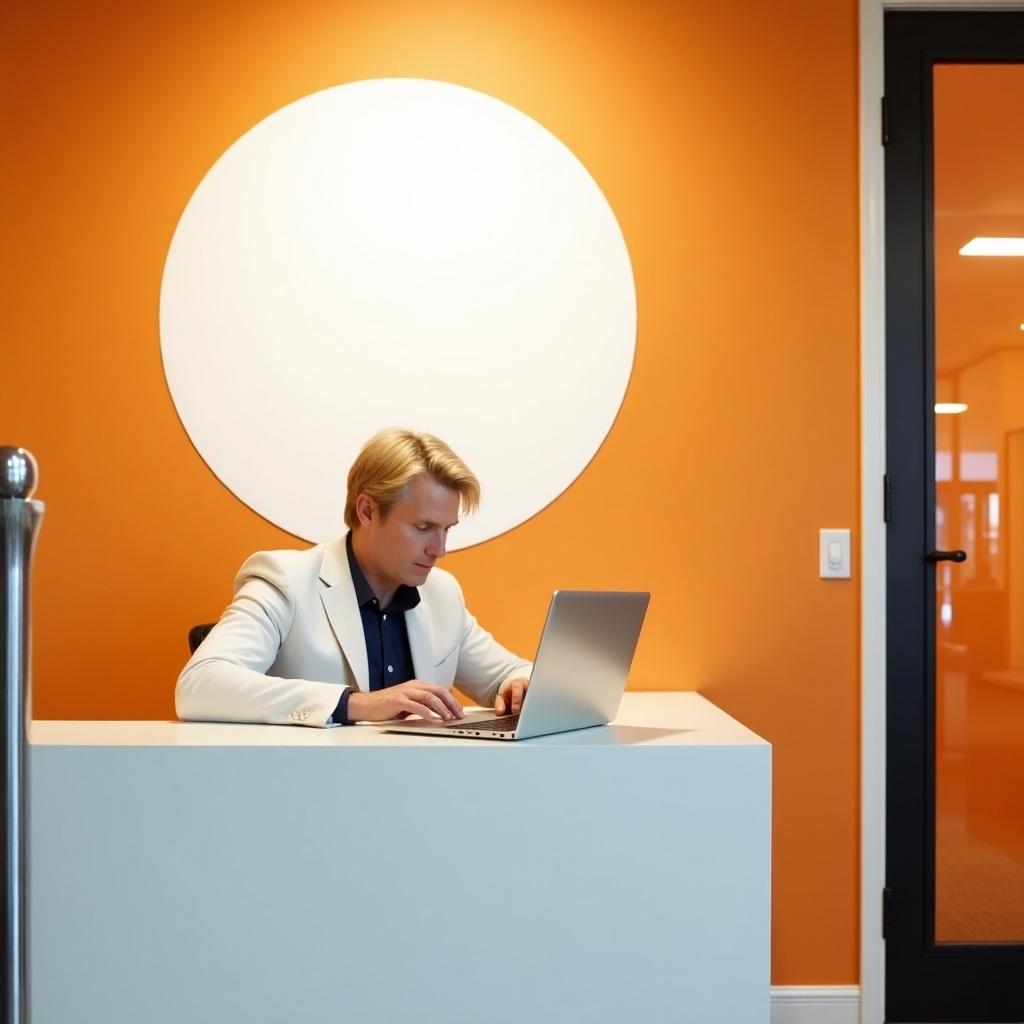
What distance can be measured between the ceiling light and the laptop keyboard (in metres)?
1.67

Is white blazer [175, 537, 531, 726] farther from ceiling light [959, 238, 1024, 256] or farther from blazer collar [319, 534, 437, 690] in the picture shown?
ceiling light [959, 238, 1024, 256]

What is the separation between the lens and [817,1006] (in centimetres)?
289

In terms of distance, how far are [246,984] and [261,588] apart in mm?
752

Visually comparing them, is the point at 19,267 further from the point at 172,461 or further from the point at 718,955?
the point at 718,955

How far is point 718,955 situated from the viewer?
1923mm

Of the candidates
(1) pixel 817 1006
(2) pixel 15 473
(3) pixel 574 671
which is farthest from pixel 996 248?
(2) pixel 15 473

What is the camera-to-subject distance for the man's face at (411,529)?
2428 millimetres

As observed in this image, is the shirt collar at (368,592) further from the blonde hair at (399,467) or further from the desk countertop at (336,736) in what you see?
the desk countertop at (336,736)

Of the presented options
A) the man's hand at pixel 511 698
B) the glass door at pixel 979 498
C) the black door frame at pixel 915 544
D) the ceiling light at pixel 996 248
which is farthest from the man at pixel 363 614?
the ceiling light at pixel 996 248

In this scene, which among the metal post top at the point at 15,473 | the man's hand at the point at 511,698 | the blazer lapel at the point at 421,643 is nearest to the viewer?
the metal post top at the point at 15,473

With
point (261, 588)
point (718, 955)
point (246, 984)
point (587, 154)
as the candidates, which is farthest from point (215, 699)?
point (587, 154)

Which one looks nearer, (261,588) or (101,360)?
(261,588)

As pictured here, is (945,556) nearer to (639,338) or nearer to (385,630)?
(639,338)

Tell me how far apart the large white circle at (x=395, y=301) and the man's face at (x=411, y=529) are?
1.51 feet
